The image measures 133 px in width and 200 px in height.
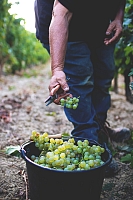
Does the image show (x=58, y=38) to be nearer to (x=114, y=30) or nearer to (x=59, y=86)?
(x=59, y=86)

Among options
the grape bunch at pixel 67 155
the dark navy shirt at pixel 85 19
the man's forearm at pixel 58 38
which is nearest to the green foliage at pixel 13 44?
the dark navy shirt at pixel 85 19

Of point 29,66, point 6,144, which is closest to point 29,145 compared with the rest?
point 6,144

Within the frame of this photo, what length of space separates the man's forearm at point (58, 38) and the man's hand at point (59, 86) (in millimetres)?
68

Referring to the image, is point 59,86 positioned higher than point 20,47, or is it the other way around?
point 20,47

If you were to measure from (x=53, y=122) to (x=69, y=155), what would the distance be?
1.90 meters

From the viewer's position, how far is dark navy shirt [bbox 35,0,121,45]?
221 centimetres

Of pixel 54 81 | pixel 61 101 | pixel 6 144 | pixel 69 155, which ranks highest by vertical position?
pixel 54 81

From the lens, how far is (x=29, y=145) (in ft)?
6.10

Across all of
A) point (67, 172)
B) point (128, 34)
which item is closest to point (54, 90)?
point (67, 172)

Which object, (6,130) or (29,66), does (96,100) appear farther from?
(29,66)

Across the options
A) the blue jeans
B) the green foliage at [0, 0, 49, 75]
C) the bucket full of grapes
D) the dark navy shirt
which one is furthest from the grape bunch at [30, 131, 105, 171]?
the green foliage at [0, 0, 49, 75]

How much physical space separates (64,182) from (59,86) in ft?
1.79

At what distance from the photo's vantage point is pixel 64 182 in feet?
5.17

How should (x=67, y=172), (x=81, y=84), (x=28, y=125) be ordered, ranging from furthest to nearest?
(x=28, y=125)
(x=81, y=84)
(x=67, y=172)
